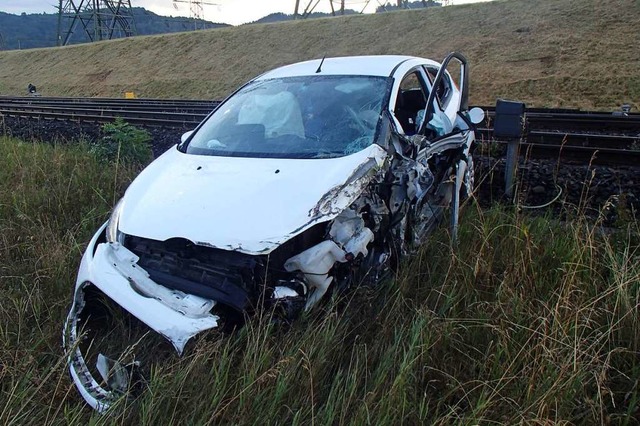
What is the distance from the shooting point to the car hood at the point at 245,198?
2832 millimetres

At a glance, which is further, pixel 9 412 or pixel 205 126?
pixel 205 126

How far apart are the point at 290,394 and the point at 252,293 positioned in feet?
1.97

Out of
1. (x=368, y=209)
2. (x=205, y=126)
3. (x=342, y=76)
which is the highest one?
(x=342, y=76)

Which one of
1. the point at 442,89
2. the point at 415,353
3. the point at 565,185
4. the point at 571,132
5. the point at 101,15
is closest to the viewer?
the point at 415,353

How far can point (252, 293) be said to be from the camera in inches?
111

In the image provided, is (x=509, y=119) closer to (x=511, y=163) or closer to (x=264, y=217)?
(x=511, y=163)

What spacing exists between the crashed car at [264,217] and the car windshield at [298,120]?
0.01 m

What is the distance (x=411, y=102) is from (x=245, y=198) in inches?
113

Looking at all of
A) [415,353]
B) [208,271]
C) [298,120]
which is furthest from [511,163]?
[208,271]

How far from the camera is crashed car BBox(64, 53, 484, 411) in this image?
2.74 metres

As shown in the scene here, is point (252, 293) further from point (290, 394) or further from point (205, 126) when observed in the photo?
point (205, 126)

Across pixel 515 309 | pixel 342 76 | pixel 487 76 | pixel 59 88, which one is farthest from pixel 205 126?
pixel 59 88

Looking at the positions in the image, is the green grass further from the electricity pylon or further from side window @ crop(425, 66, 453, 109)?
the electricity pylon

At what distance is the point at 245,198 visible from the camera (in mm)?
3082
